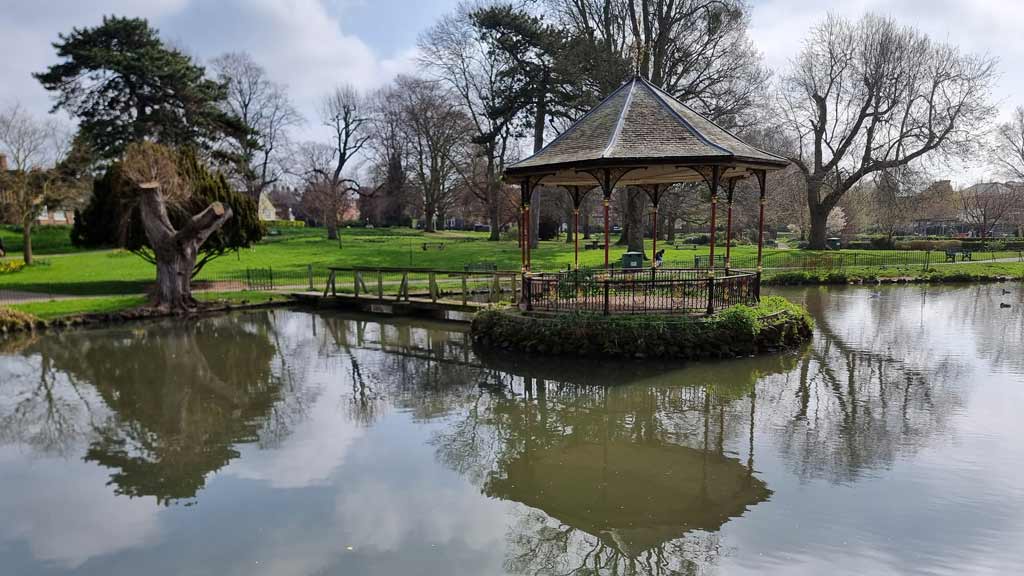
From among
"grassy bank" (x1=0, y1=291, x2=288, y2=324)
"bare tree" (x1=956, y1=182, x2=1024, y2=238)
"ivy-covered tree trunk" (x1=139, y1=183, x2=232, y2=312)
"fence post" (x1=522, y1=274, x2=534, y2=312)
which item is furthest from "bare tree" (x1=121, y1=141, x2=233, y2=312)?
"bare tree" (x1=956, y1=182, x2=1024, y2=238)

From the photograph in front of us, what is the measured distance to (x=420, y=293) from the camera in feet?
71.1

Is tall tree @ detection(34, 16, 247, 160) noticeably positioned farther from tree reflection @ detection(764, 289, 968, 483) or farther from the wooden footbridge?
tree reflection @ detection(764, 289, 968, 483)

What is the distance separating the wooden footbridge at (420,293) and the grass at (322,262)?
196 inches

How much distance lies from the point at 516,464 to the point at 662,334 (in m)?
6.11

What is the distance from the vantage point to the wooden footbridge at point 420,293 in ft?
60.5

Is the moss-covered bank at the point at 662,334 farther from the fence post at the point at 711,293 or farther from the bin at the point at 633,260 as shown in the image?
the bin at the point at 633,260

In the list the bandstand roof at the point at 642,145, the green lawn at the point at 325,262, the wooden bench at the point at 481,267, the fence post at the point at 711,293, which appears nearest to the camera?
the bandstand roof at the point at 642,145

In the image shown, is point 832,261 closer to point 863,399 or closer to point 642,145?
point 642,145

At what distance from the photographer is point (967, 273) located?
29.2 m

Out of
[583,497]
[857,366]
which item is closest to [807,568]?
[583,497]

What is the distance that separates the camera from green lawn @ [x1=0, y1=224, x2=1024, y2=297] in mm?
25609

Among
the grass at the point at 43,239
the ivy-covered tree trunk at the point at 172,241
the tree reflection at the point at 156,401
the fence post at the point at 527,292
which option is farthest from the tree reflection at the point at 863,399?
the grass at the point at 43,239

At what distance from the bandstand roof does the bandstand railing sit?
2484 millimetres

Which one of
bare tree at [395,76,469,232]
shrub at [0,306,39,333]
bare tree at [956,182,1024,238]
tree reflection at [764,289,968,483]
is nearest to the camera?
tree reflection at [764,289,968,483]
